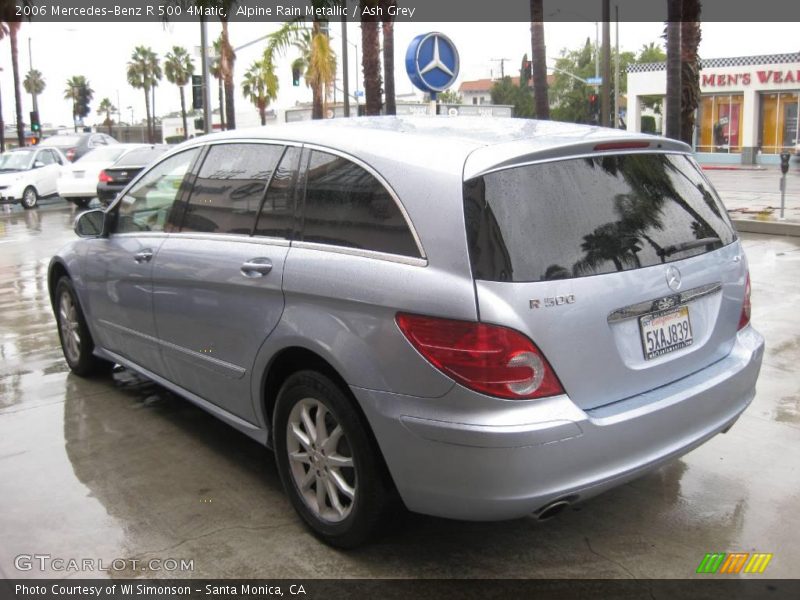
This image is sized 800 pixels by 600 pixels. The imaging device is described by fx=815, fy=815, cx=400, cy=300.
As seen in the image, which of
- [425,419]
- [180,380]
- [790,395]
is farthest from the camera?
[790,395]

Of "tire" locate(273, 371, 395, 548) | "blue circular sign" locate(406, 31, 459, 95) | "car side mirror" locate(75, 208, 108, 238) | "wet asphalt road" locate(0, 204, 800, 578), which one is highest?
"blue circular sign" locate(406, 31, 459, 95)

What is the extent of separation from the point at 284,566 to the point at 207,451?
4.56 ft

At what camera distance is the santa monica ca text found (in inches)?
124

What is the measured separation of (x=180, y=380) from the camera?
448cm

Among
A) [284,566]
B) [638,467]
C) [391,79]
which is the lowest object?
[284,566]

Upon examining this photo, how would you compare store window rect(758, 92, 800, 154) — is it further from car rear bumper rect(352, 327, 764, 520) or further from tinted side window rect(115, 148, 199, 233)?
car rear bumper rect(352, 327, 764, 520)

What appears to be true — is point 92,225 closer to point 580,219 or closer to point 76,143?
point 580,219

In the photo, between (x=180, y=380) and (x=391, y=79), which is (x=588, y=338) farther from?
(x=391, y=79)

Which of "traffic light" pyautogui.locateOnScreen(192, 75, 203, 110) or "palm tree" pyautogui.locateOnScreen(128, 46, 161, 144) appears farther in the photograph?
"palm tree" pyautogui.locateOnScreen(128, 46, 161, 144)

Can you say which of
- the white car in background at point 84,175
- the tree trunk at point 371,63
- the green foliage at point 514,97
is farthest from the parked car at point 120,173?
the green foliage at point 514,97

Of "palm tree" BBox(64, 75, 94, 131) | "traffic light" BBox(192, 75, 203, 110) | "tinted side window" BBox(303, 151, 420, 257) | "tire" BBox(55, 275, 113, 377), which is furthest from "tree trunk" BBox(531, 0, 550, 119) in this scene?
"palm tree" BBox(64, 75, 94, 131)

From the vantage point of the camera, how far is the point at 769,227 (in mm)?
12719

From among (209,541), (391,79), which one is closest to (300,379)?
(209,541)

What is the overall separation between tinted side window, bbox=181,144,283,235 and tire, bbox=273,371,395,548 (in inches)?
37.2
